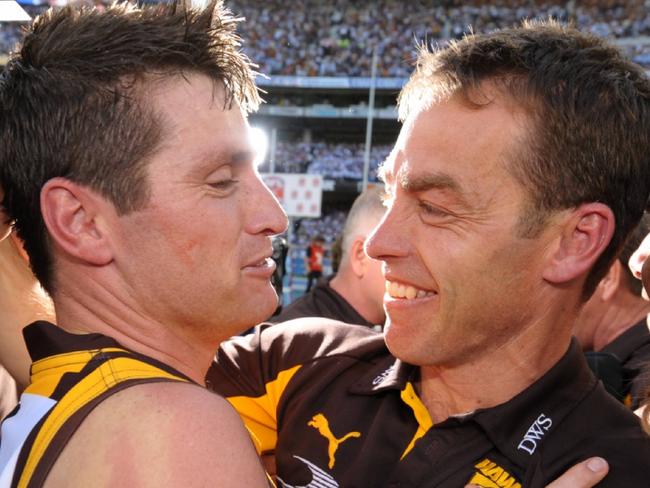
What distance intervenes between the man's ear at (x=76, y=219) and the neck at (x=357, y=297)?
121 inches

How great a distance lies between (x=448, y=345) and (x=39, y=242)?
91 centimetres

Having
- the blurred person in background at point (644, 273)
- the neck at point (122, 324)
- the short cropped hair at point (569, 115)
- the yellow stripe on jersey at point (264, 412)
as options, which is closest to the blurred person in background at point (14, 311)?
the yellow stripe on jersey at point (264, 412)

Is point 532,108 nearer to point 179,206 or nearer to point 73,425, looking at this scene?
point 179,206

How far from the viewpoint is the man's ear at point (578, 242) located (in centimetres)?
169

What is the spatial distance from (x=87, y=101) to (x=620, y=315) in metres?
2.70

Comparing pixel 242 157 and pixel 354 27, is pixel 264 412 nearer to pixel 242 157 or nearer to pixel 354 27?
pixel 242 157

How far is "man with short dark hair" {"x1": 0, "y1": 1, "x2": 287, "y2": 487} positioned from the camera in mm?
1281

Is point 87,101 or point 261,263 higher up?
point 87,101

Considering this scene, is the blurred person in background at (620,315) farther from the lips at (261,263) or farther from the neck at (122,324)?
Answer: the neck at (122,324)

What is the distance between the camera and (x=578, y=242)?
171 centimetres

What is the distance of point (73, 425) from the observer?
100 cm

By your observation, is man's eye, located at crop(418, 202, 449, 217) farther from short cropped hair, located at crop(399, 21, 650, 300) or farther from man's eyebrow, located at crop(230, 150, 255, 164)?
man's eyebrow, located at crop(230, 150, 255, 164)

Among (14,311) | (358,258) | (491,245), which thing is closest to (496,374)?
(491,245)

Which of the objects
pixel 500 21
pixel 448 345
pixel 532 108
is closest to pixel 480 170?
pixel 532 108
